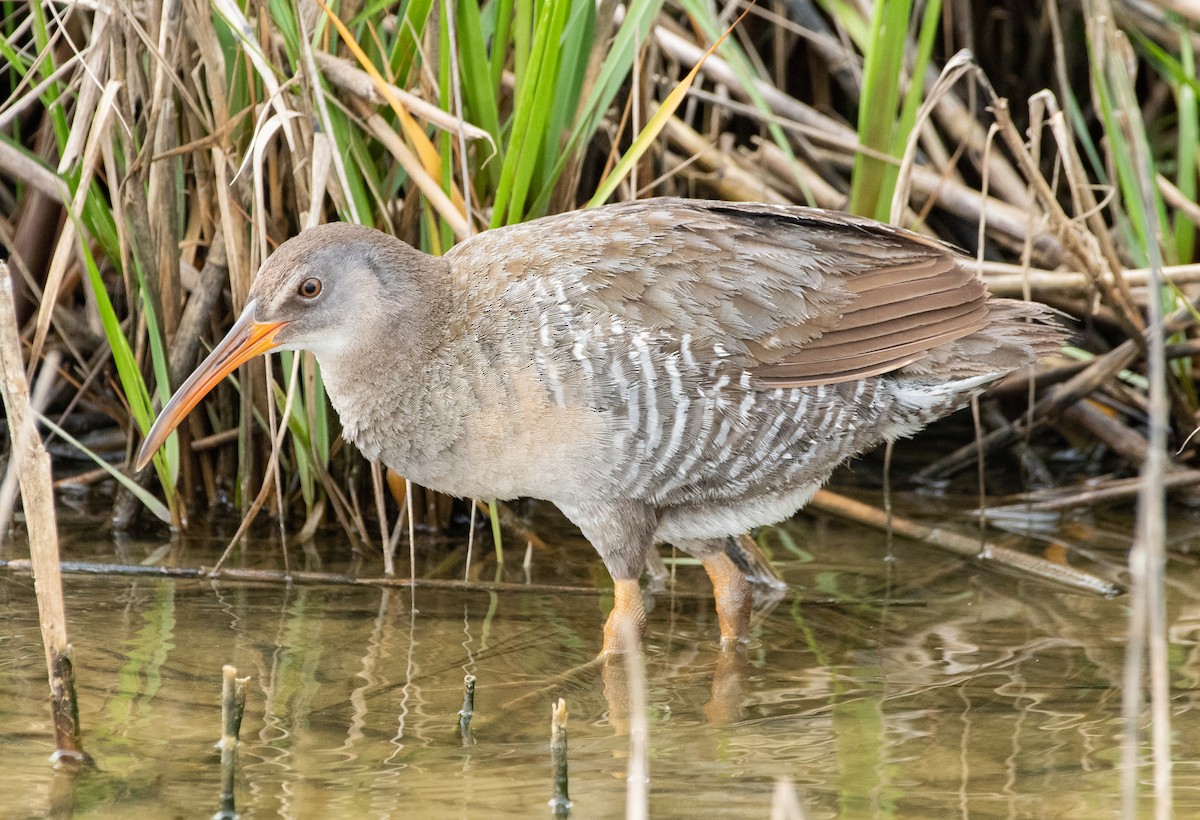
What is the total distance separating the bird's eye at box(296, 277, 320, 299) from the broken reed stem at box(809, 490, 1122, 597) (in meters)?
1.78

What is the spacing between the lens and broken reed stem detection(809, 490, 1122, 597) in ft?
12.1

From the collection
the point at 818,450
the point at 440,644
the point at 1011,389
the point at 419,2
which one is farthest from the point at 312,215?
the point at 1011,389

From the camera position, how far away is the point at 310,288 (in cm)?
301

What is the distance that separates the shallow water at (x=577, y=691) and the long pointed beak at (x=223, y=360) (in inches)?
20.6

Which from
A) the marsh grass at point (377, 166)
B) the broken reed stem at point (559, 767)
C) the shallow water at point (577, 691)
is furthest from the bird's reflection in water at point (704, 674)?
the marsh grass at point (377, 166)

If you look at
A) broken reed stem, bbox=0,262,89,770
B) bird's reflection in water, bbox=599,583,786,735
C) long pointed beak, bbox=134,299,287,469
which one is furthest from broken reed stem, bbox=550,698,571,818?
long pointed beak, bbox=134,299,287,469

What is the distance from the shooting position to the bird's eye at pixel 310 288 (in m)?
3.00

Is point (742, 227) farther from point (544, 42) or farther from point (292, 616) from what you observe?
point (292, 616)

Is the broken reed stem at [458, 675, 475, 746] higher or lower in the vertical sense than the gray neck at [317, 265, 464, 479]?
lower

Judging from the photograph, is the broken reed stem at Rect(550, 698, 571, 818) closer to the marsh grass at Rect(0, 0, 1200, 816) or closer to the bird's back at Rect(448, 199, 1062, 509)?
the bird's back at Rect(448, 199, 1062, 509)

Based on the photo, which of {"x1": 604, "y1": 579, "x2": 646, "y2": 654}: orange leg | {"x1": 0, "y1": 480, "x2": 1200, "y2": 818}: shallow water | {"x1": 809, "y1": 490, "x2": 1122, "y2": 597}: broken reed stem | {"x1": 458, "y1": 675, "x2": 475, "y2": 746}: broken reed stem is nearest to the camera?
{"x1": 0, "y1": 480, "x2": 1200, "y2": 818}: shallow water

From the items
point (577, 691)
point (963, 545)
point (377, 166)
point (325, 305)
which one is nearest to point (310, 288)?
point (325, 305)

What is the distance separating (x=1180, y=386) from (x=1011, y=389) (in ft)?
1.59

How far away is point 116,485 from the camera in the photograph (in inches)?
165
